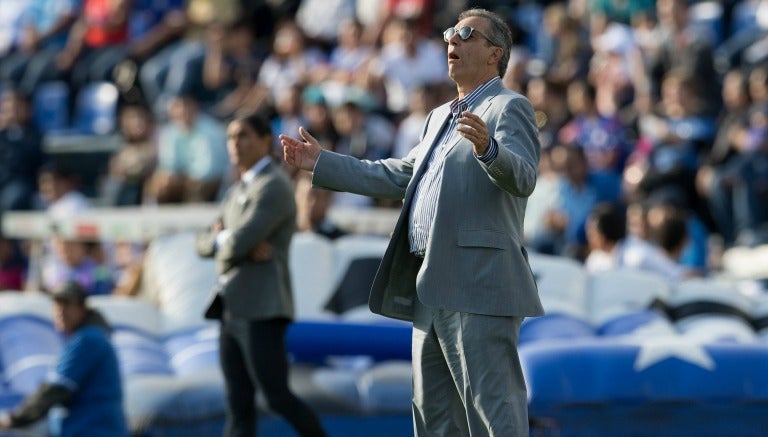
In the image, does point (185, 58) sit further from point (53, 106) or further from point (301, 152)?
point (301, 152)

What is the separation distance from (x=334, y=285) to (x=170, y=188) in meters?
3.20

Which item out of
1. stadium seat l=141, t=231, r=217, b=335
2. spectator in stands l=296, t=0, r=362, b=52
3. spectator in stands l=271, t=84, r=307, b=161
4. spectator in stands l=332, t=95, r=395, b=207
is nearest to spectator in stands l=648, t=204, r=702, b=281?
spectator in stands l=332, t=95, r=395, b=207

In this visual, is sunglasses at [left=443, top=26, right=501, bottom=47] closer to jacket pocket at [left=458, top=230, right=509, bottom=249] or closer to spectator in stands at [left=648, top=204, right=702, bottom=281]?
jacket pocket at [left=458, top=230, right=509, bottom=249]

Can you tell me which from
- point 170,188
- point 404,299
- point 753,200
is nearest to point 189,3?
point 170,188

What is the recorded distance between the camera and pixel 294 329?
26.5 ft

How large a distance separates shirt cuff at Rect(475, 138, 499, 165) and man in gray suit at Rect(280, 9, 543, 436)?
0.43ft

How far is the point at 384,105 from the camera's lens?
41.2 feet

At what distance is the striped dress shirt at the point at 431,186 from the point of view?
4.57 meters

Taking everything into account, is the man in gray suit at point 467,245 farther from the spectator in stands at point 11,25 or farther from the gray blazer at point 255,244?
the spectator in stands at point 11,25

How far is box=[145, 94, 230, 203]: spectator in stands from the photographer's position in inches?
470

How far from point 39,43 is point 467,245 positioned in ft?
41.5

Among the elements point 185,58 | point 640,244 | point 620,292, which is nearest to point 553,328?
point 620,292

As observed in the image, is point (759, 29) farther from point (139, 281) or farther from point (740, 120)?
point (139, 281)

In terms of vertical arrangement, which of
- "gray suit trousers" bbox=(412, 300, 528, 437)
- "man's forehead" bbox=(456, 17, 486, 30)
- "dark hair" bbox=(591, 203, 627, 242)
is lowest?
"gray suit trousers" bbox=(412, 300, 528, 437)
